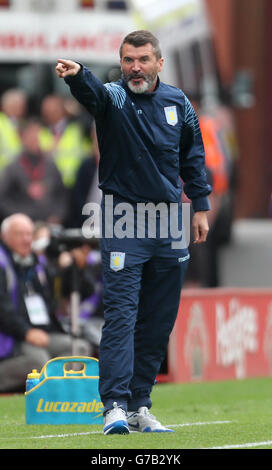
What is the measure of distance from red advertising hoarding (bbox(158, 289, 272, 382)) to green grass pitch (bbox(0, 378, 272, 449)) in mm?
1055

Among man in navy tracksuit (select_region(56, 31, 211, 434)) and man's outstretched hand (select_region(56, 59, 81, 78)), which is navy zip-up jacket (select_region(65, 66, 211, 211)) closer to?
man in navy tracksuit (select_region(56, 31, 211, 434))

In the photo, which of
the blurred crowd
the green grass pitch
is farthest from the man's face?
the blurred crowd

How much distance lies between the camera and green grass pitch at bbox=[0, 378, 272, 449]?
7211 mm

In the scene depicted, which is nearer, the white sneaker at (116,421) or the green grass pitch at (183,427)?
the green grass pitch at (183,427)

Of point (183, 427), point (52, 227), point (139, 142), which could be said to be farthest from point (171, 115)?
point (52, 227)

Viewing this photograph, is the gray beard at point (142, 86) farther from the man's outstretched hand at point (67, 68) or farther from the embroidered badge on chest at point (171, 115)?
the man's outstretched hand at point (67, 68)

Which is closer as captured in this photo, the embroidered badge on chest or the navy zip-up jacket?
the navy zip-up jacket

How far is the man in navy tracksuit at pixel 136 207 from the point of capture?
7.53 m

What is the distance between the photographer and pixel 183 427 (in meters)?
8.30

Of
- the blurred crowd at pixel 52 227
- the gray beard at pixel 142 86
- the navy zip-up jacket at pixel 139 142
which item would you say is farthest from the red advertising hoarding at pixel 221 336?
the gray beard at pixel 142 86

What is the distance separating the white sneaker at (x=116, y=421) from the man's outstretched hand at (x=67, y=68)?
1.67 m

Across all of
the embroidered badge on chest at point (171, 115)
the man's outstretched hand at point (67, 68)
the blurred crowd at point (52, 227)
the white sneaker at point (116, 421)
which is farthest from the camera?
the blurred crowd at point (52, 227)

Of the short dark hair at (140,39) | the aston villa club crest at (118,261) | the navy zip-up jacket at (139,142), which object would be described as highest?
the short dark hair at (140,39)

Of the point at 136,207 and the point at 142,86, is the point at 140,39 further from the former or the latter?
the point at 136,207
